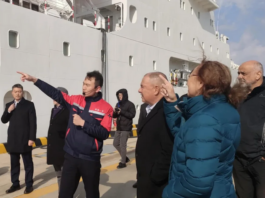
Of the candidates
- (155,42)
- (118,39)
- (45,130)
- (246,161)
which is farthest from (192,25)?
(246,161)

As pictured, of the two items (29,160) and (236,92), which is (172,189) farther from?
(29,160)

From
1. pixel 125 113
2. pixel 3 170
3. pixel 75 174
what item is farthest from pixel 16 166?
pixel 125 113

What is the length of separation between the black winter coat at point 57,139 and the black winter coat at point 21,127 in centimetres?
60

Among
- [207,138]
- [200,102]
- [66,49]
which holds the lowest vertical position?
[207,138]

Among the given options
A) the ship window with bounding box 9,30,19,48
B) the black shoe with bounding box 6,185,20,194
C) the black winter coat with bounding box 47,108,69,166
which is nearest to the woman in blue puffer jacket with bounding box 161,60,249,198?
the black winter coat with bounding box 47,108,69,166

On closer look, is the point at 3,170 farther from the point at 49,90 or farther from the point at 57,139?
the point at 49,90

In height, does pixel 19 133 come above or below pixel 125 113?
below

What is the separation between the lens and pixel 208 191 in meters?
1.41

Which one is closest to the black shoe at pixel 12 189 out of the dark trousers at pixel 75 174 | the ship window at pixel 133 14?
the dark trousers at pixel 75 174

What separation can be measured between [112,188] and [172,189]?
2.79 m

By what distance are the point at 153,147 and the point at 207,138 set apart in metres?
0.79

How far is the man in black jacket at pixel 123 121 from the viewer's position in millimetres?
5268

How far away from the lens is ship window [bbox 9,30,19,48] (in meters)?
7.05

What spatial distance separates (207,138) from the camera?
4.54ft
